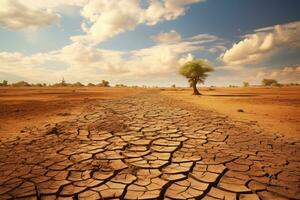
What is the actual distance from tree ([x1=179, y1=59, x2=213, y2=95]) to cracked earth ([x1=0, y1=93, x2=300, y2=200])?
2283 cm

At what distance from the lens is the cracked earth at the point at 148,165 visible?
9.05ft

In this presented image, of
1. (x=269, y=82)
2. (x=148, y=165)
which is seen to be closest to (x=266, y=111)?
(x=148, y=165)

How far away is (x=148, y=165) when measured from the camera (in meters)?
3.62

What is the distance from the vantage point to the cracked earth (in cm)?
276

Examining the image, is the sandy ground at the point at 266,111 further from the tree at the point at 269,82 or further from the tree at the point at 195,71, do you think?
the tree at the point at 269,82

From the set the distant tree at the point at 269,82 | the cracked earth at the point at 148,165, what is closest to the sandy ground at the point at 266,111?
the cracked earth at the point at 148,165

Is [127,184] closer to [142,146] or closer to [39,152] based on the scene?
[142,146]

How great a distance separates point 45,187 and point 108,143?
208 cm

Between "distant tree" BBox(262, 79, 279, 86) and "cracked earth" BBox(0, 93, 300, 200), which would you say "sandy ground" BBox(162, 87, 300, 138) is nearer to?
"cracked earth" BBox(0, 93, 300, 200)

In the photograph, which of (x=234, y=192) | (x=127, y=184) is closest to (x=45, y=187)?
(x=127, y=184)

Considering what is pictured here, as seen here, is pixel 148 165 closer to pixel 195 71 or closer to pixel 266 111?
pixel 266 111

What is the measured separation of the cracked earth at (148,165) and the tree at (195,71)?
22831 millimetres

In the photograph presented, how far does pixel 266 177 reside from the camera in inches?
126

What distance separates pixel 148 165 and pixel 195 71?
25.7 m
